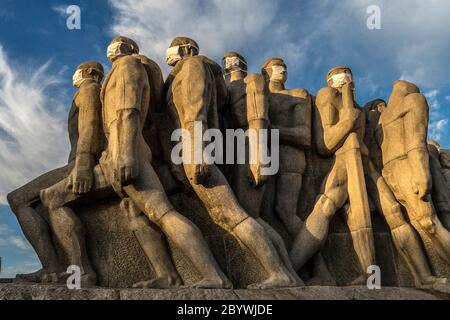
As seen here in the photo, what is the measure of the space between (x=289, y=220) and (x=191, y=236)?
5.87 feet

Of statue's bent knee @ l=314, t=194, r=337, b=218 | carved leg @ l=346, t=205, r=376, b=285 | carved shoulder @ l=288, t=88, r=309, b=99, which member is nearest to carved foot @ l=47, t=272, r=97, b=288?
statue's bent knee @ l=314, t=194, r=337, b=218

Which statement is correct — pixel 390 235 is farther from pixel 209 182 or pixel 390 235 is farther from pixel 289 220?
pixel 209 182

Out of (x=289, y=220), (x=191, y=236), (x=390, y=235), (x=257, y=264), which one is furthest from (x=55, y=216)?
(x=390, y=235)

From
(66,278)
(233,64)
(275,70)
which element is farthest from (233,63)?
(66,278)

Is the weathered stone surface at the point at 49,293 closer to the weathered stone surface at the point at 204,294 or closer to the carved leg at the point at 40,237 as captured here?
the weathered stone surface at the point at 204,294

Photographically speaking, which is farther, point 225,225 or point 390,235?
point 390,235

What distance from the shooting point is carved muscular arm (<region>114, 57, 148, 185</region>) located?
20.5 feet

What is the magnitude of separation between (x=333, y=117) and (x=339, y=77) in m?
0.96

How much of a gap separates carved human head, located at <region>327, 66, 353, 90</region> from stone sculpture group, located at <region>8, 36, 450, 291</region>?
26cm

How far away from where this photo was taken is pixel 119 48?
7.71 metres

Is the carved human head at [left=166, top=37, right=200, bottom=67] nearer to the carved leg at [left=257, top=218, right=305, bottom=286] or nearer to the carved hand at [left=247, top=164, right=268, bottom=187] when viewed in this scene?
the carved hand at [left=247, top=164, right=268, bottom=187]

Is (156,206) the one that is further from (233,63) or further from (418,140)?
(418,140)

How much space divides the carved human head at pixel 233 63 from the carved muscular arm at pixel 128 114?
6.59 ft
